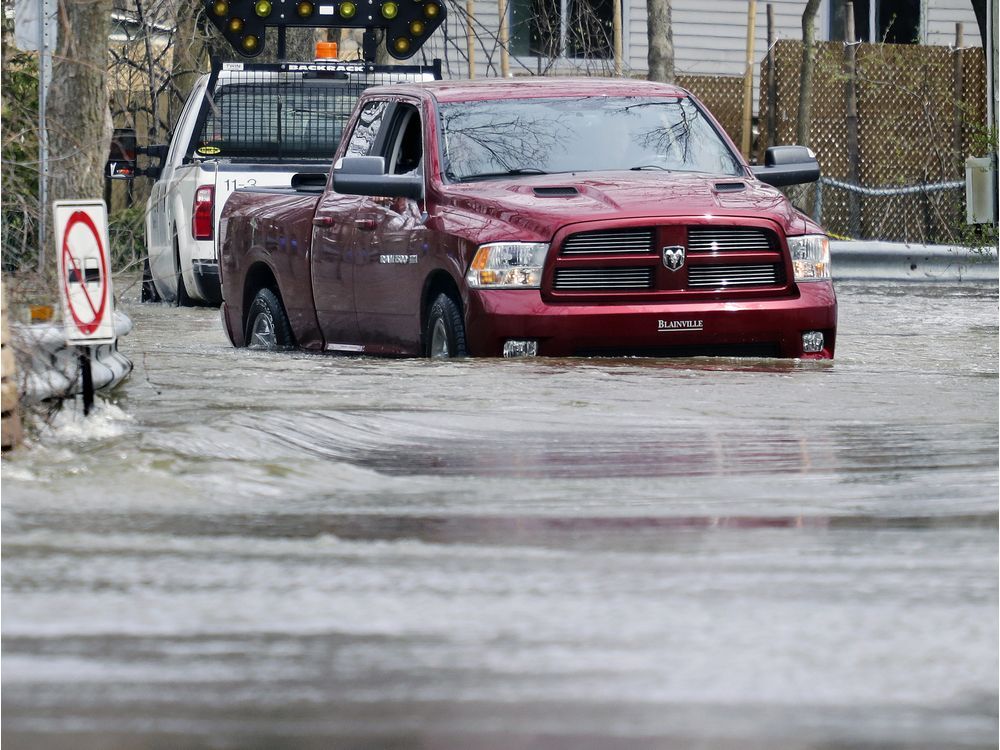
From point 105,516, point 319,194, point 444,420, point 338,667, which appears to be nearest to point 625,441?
point 444,420

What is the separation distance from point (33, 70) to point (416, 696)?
1620cm

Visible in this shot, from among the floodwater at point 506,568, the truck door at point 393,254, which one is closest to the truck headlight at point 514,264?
the truck door at point 393,254

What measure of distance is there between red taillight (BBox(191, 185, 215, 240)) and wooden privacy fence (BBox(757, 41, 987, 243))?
33.3 ft

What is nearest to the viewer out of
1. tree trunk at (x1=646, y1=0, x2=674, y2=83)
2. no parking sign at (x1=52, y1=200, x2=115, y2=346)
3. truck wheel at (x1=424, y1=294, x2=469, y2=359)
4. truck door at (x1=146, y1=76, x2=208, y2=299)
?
no parking sign at (x1=52, y1=200, x2=115, y2=346)

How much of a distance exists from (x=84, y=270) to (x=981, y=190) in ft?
30.4

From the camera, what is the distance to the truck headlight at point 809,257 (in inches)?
395

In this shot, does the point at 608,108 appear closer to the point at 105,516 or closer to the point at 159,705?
the point at 105,516

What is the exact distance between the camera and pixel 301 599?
4.75 metres

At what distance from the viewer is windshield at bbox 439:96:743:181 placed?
1070cm

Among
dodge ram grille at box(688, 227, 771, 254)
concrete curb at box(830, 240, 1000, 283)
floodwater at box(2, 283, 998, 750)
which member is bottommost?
concrete curb at box(830, 240, 1000, 283)

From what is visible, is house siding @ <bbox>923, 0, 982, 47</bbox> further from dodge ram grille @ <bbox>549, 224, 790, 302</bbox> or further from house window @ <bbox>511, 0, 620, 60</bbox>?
dodge ram grille @ <bbox>549, 224, 790, 302</bbox>

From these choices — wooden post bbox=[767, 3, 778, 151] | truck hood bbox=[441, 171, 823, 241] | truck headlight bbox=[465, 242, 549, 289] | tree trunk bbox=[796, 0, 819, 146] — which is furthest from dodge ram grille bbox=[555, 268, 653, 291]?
wooden post bbox=[767, 3, 778, 151]

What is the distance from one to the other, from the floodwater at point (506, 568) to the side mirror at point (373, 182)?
187 centimetres

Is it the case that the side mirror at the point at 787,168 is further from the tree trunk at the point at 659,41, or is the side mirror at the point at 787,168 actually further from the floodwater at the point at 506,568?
the tree trunk at the point at 659,41
